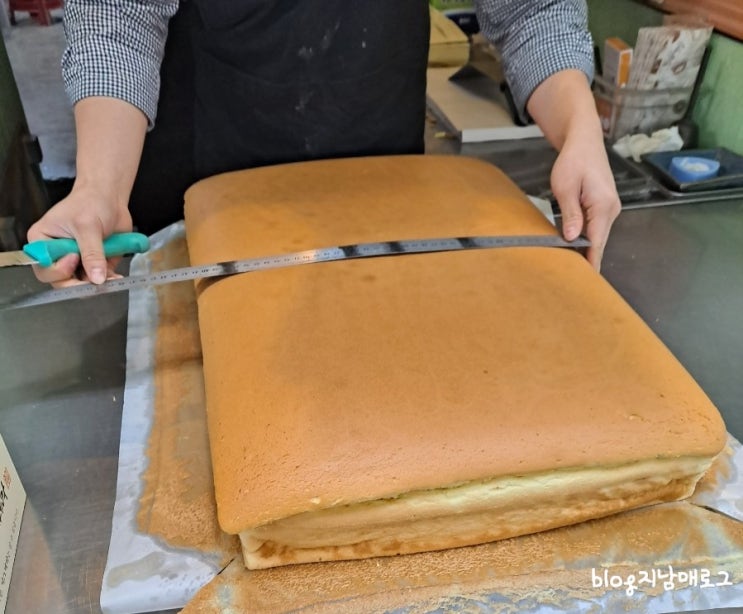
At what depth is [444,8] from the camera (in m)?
2.23

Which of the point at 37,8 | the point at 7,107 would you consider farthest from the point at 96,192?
the point at 7,107

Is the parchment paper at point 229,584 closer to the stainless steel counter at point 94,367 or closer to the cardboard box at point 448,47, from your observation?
the stainless steel counter at point 94,367

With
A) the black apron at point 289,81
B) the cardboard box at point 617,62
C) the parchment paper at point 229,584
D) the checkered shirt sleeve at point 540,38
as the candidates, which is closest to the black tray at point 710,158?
the cardboard box at point 617,62

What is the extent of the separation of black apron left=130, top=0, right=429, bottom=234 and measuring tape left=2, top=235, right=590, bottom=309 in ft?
1.24

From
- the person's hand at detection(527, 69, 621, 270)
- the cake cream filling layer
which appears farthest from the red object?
the cake cream filling layer

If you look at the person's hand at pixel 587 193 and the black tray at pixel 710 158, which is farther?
the black tray at pixel 710 158

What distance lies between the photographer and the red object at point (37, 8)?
155 centimetres

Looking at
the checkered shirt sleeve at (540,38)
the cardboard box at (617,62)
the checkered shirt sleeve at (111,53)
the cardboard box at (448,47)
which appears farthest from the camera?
the cardboard box at (448,47)

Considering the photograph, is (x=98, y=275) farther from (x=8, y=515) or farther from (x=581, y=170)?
(x=581, y=170)

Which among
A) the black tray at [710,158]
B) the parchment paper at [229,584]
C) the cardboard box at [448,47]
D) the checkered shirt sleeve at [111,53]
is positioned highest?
the checkered shirt sleeve at [111,53]

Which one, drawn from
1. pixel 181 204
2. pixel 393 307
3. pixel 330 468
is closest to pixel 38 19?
pixel 181 204

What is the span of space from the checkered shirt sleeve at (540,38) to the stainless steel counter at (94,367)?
14.6 inches

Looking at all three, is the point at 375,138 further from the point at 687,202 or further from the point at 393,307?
the point at 687,202

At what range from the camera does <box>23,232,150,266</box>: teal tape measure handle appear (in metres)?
0.80
